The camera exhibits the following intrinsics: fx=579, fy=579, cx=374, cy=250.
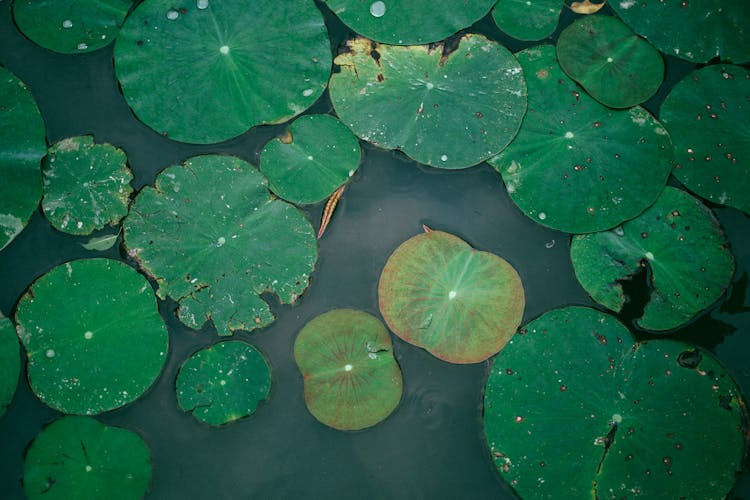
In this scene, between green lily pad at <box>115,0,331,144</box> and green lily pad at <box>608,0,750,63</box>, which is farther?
green lily pad at <box>608,0,750,63</box>

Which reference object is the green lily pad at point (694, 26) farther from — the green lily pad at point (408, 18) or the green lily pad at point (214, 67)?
the green lily pad at point (214, 67)

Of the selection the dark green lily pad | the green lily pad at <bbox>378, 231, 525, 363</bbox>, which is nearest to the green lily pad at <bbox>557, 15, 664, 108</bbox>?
the green lily pad at <bbox>378, 231, 525, 363</bbox>

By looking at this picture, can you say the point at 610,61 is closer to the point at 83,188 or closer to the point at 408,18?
the point at 408,18

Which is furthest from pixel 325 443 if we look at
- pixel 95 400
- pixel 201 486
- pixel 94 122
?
pixel 94 122

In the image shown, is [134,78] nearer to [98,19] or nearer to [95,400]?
[98,19]

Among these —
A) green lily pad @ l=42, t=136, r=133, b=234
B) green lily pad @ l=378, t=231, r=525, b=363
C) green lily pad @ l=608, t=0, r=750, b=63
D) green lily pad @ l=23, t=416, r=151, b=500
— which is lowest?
green lily pad @ l=23, t=416, r=151, b=500

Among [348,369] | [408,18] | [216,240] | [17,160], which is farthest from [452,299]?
[17,160]

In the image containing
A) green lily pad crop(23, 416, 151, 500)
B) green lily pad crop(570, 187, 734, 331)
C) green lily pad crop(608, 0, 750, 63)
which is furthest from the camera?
green lily pad crop(608, 0, 750, 63)

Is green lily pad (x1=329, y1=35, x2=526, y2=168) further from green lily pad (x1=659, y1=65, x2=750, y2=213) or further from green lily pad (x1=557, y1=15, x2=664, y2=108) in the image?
green lily pad (x1=659, y1=65, x2=750, y2=213)
